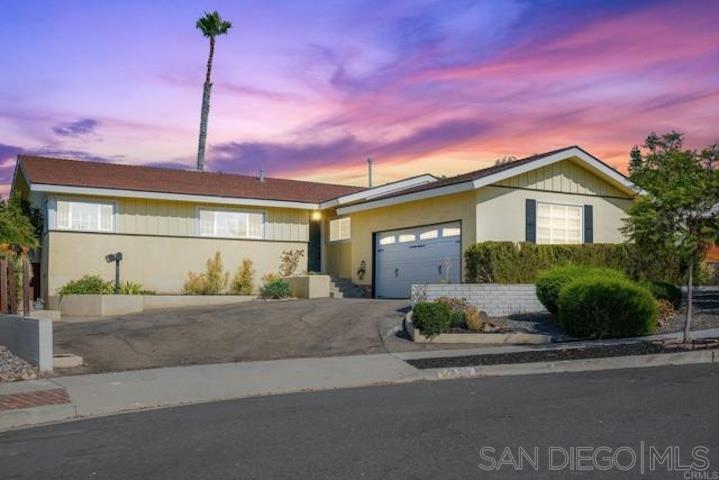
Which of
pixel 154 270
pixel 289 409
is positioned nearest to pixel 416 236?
pixel 154 270

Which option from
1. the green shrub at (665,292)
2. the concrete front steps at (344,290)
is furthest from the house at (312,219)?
the green shrub at (665,292)

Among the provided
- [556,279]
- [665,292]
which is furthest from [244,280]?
[665,292]

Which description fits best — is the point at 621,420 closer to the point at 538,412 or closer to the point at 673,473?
the point at 538,412

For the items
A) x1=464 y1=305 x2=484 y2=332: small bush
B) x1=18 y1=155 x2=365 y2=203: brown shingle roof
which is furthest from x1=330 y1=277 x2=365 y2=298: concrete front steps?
x1=464 y1=305 x2=484 y2=332: small bush

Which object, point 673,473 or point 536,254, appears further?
point 536,254

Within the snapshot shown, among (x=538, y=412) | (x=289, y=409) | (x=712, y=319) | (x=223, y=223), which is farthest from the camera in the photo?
(x=223, y=223)

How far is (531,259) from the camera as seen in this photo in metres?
20.7

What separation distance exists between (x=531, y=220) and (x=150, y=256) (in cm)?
1226

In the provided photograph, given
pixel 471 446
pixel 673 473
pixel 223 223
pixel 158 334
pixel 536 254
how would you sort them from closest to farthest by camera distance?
1. pixel 673 473
2. pixel 471 446
3. pixel 158 334
4. pixel 536 254
5. pixel 223 223

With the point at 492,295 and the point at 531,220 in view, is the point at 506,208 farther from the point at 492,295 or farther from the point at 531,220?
the point at 492,295

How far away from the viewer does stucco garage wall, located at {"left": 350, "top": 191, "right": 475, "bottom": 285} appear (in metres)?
21.9

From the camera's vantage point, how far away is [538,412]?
Answer: 8758 millimetres

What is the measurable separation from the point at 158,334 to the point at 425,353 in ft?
19.8

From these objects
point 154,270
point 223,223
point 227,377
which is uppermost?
point 223,223
